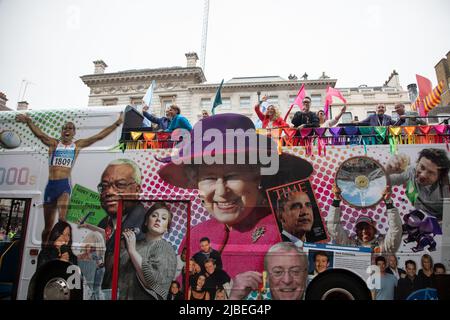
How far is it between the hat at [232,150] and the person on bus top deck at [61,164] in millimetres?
1752

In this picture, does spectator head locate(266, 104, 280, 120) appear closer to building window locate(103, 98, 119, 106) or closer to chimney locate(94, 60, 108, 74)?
building window locate(103, 98, 119, 106)

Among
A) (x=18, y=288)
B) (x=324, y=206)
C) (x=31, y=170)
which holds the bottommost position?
(x=18, y=288)

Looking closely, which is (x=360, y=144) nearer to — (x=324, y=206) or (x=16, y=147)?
(x=324, y=206)

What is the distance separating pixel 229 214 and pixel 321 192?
1.68 m

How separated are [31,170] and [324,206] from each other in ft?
19.5

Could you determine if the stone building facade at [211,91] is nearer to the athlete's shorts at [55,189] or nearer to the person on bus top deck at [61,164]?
the person on bus top deck at [61,164]

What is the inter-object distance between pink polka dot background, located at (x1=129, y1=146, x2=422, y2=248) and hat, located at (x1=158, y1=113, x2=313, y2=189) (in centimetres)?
14

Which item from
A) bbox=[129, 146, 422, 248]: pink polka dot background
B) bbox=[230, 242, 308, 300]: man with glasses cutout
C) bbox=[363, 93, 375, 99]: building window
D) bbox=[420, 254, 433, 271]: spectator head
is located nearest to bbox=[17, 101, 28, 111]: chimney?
bbox=[129, 146, 422, 248]: pink polka dot background

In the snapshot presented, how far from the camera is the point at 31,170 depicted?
6.06 metres

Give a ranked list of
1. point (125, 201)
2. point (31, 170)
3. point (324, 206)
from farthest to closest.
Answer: point (31, 170) → point (125, 201) → point (324, 206)

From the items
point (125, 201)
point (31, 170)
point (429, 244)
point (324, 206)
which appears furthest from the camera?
point (31, 170)

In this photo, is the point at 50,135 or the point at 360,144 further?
the point at 50,135

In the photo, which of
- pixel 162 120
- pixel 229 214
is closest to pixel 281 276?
pixel 229 214

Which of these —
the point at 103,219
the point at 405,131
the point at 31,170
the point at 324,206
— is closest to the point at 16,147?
Result: the point at 31,170
